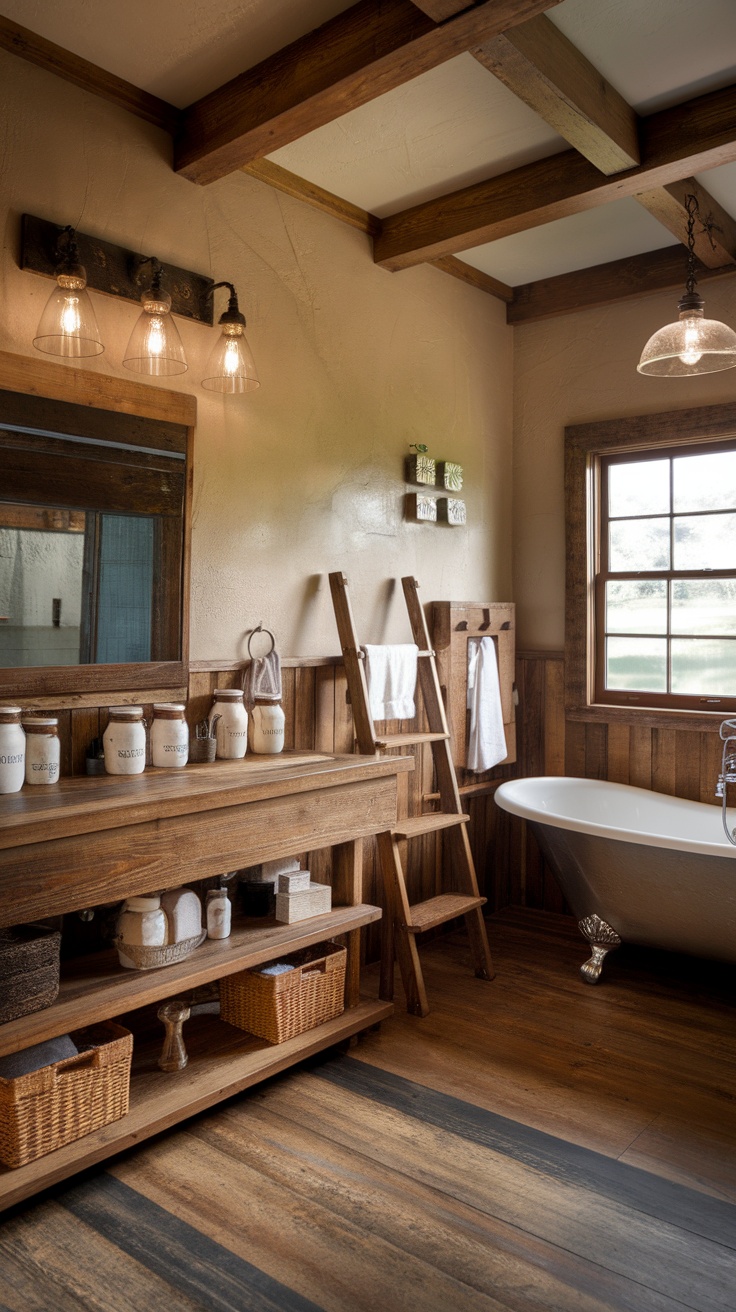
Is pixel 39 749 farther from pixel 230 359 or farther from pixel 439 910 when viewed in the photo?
pixel 439 910

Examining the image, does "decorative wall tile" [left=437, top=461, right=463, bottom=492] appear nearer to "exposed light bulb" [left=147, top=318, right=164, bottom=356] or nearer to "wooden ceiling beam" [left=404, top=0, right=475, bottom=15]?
"exposed light bulb" [left=147, top=318, right=164, bottom=356]

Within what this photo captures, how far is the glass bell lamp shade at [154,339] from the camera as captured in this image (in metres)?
2.49

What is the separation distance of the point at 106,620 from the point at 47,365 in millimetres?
696

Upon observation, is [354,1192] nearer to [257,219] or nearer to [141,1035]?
[141,1035]

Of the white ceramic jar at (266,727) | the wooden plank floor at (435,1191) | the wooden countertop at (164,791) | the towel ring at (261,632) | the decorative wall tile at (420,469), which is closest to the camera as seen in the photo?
the wooden plank floor at (435,1191)

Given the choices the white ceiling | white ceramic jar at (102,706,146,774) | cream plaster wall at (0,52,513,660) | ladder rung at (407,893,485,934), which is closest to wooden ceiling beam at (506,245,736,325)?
cream plaster wall at (0,52,513,660)

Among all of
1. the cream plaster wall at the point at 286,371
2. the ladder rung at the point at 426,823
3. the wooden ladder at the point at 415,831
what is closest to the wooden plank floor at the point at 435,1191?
the wooden ladder at the point at 415,831

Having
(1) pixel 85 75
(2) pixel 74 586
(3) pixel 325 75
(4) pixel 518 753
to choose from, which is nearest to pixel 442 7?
(3) pixel 325 75

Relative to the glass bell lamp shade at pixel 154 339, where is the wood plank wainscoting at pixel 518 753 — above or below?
below

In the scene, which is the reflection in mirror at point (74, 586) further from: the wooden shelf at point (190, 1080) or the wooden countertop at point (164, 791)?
the wooden shelf at point (190, 1080)

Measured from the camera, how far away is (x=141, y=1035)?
2.60 meters

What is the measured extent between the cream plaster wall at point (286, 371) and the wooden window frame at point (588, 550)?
396mm

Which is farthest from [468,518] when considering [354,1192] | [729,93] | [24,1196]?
[24,1196]

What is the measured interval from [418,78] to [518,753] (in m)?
→ 2.79
